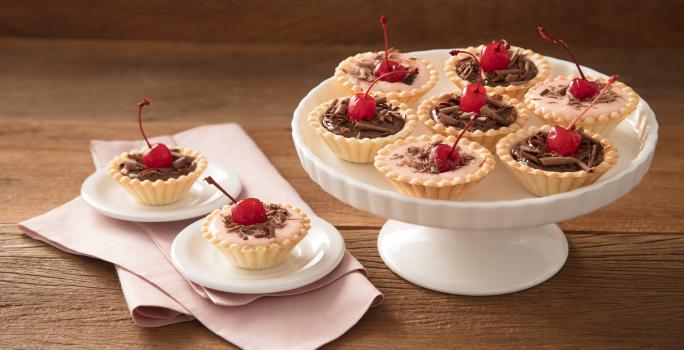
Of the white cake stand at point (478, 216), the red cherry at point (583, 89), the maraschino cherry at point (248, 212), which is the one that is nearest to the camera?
the white cake stand at point (478, 216)

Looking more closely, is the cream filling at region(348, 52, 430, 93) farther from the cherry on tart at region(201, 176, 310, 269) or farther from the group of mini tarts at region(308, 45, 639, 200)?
the cherry on tart at region(201, 176, 310, 269)

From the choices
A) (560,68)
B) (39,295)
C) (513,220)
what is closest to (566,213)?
(513,220)

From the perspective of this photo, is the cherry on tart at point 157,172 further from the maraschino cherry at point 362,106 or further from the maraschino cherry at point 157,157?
the maraschino cherry at point 362,106

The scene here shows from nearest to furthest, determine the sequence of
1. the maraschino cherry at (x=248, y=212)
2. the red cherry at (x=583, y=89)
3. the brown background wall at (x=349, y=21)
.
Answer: the maraschino cherry at (x=248, y=212) → the red cherry at (x=583, y=89) → the brown background wall at (x=349, y=21)

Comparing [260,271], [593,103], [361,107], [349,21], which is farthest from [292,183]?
[349,21]

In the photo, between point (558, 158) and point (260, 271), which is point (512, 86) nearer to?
point (558, 158)

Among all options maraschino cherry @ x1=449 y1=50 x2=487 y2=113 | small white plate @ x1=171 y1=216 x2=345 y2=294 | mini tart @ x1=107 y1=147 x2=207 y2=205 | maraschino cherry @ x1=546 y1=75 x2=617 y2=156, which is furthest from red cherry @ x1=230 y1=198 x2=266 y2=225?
maraschino cherry @ x1=546 y1=75 x2=617 y2=156

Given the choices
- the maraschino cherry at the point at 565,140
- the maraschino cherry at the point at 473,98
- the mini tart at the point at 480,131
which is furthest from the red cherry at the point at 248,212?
the maraschino cherry at the point at 565,140

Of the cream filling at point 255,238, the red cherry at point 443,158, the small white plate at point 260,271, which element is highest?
the red cherry at point 443,158
